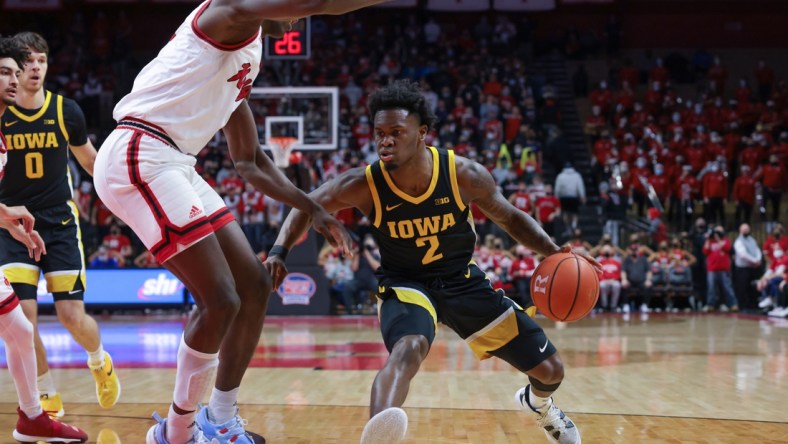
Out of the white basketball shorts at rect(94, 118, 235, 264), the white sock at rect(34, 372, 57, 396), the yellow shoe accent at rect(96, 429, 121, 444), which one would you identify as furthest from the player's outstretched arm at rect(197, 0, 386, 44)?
the white sock at rect(34, 372, 57, 396)

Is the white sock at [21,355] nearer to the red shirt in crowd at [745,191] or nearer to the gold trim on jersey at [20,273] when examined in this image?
the gold trim on jersey at [20,273]

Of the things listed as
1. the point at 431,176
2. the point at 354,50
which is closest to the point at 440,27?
the point at 354,50

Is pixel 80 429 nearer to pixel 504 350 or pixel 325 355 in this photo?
pixel 504 350

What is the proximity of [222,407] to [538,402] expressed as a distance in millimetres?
1705

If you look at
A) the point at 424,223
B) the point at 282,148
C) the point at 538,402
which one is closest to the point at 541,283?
the point at 538,402

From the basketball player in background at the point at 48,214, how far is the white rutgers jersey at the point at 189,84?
75.2 inches

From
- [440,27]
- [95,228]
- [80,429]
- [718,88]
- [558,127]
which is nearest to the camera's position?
[80,429]

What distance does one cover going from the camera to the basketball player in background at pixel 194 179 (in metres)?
3.84

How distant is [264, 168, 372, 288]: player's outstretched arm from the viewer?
463 cm

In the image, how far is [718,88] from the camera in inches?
971

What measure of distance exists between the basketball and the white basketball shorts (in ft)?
6.26

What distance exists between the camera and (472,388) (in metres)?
7.02

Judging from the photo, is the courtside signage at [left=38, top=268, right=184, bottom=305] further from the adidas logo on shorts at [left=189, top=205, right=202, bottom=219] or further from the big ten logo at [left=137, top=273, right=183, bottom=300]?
the adidas logo on shorts at [left=189, top=205, right=202, bottom=219]

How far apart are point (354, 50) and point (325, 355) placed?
56.0 ft
